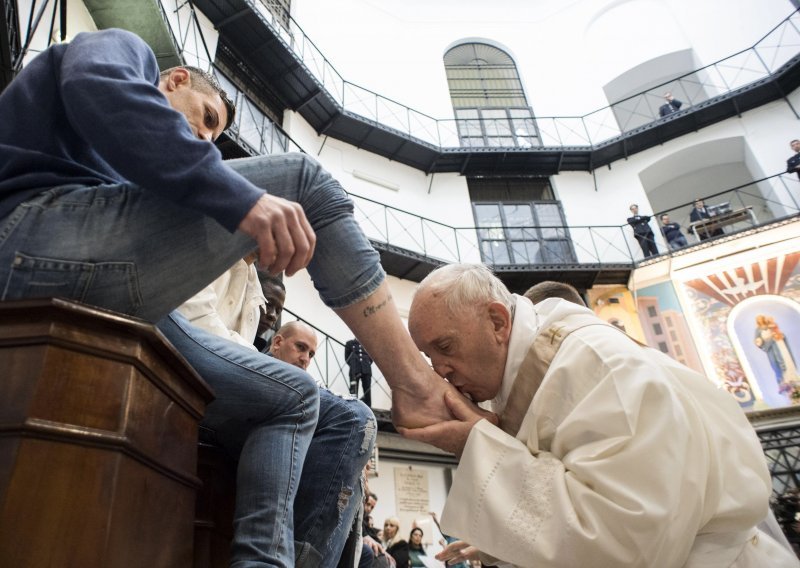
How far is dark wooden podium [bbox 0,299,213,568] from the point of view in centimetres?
72

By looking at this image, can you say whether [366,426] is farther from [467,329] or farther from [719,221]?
[719,221]

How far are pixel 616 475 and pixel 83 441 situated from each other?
40.7 inches

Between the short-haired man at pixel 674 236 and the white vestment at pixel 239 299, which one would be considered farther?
the short-haired man at pixel 674 236

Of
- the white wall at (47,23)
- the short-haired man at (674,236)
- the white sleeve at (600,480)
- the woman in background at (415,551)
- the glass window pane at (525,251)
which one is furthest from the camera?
the glass window pane at (525,251)

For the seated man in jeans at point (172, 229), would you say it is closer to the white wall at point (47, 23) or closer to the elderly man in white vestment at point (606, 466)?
the elderly man in white vestment at point (606, 466)

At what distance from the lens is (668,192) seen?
14.5 m

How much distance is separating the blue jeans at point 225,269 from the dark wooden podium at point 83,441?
14 centimetres

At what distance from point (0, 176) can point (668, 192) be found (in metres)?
15.8

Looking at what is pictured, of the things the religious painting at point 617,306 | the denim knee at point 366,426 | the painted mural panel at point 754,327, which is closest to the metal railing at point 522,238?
the religious painting at point 617,306

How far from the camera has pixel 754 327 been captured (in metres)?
10.2

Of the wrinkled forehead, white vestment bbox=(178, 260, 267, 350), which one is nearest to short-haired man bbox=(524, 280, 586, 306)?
the wrinkled forehead

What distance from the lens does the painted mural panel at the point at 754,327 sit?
32.0ft

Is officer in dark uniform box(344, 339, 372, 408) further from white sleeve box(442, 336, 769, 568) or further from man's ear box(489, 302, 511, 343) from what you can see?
white sleeve box(442, 336, 769, 568)

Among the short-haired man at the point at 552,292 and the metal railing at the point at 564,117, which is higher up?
the metal railing at the point at 564,117
